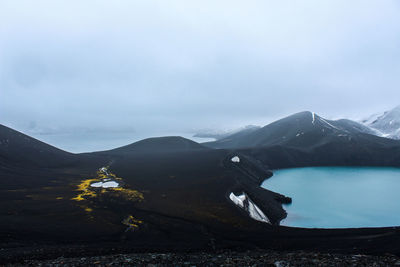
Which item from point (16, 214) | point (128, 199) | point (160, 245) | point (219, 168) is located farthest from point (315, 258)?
point (219, 168)

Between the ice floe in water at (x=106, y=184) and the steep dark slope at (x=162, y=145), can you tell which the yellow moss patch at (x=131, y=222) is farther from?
the steep dark slope at (x=162, y=145)

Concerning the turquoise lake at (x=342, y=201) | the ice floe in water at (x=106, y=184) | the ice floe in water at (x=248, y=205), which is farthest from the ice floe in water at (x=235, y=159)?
the ice floe in water at (x=106, y=184)

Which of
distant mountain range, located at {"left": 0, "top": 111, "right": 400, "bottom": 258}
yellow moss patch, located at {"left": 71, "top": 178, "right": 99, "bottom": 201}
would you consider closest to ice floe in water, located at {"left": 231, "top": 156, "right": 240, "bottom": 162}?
distant mountain range, located at {"left": 0, "top": 111, "right": 400, "bottom": 258}

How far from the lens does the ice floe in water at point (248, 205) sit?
4167cm

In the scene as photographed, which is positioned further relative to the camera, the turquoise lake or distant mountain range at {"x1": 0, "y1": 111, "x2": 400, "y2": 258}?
the turquoise lake

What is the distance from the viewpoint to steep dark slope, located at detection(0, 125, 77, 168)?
70.5m

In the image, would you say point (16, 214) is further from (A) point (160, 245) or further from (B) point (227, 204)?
(B) point (227, 204)

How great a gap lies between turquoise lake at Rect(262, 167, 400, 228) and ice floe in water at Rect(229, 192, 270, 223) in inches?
144

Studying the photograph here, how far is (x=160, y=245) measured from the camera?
23.6 meters

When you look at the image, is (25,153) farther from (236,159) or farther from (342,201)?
(342,201)

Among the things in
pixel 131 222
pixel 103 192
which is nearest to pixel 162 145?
pixel 103 192

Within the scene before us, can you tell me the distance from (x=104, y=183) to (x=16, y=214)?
2546 cm

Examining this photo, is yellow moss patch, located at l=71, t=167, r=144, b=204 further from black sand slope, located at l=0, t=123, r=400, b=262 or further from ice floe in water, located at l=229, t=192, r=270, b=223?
ice floe in water, located at l=229, t=192, r=270, b=223

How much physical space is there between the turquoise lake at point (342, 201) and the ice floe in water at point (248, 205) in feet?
12.0
